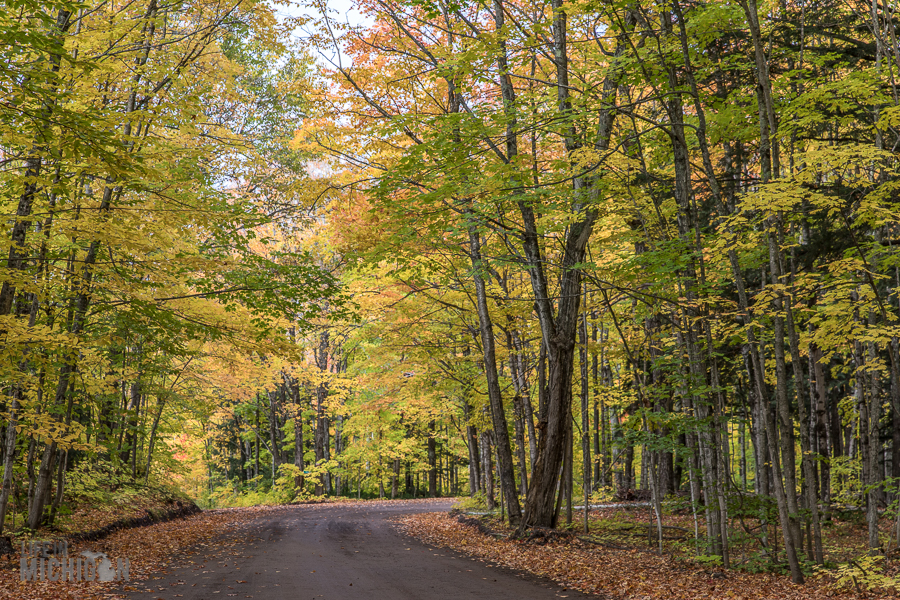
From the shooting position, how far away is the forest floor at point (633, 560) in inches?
265

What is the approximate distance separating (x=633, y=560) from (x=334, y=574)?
4456mm

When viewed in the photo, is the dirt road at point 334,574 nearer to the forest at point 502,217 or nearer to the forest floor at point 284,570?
the forest floor at point 284,570

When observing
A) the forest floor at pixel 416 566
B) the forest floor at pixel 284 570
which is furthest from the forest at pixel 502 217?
the forest floor at pixel 284 570

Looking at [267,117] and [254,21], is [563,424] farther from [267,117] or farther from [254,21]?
[267,117]

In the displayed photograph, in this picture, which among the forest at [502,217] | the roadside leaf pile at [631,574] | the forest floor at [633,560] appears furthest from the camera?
the forest at [502,217]

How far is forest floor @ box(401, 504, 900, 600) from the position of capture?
22.1 feet

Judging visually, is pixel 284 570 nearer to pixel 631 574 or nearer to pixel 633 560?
pixel 631 574

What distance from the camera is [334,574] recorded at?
8.12 m

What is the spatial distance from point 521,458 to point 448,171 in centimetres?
862

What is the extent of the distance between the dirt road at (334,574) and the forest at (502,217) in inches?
91.5

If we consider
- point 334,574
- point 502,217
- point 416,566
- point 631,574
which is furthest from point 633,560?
point 502,217

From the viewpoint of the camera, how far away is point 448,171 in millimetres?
8789

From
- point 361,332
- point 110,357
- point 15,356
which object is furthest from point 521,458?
point 15,356

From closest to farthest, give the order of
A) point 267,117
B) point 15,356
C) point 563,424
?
1. point 15,356
2. point 563,424
3. point 267,117
